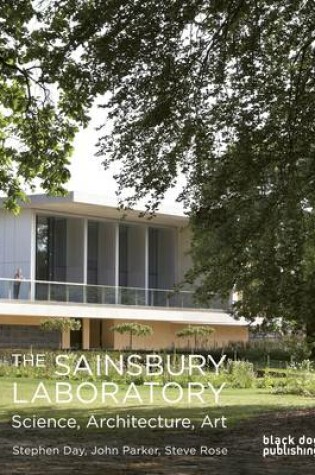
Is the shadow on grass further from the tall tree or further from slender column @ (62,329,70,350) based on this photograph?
slender column @ (62,329,70,350)

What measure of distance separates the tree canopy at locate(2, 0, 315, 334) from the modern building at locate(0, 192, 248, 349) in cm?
2504

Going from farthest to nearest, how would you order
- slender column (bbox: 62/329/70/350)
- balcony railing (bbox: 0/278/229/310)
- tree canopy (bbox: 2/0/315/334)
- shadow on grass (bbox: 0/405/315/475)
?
slender column (bbox: 62/329/70/350)
balcony railing (bbox: 0/278/229/310)
tree canopy (bbox: 2/0/315/334)
shadow on grass (bbox: 0/405/315/475)

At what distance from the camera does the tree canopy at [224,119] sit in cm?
1118

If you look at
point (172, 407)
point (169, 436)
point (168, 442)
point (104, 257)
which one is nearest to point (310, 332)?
point (172, 407)

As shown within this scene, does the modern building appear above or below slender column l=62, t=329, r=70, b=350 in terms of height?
above

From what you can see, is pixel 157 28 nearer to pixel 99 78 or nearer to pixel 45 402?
pixel 99 78

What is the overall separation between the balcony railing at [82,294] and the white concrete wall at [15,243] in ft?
9.94

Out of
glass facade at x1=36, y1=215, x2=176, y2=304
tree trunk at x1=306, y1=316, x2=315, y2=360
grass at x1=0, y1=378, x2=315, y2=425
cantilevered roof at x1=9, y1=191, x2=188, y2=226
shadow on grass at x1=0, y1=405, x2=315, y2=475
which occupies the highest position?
cantilevered roof at x1=9, y1=191, x2=188, y2=226

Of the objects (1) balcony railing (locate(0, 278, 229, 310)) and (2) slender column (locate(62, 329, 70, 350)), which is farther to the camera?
(2) slender column (locate(62, 329, 70, 350))

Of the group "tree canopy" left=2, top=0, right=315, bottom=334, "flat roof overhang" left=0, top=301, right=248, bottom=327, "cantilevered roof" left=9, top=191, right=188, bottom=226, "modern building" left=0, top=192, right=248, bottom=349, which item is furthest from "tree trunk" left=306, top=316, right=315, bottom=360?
"cantilevered roof" left=9, top=191, right=188, bottom=226

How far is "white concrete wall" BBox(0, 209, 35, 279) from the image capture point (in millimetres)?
40906

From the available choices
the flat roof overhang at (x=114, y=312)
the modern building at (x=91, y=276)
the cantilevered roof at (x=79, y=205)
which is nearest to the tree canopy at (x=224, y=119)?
the flat roof overhang at (x=114, y=312)

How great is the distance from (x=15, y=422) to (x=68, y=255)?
107 ft

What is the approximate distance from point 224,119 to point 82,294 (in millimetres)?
28498
